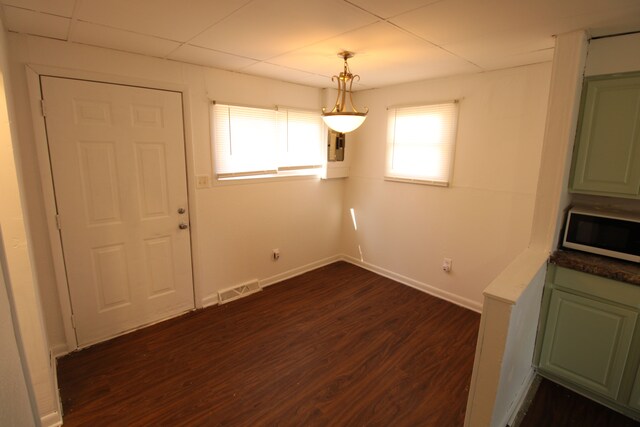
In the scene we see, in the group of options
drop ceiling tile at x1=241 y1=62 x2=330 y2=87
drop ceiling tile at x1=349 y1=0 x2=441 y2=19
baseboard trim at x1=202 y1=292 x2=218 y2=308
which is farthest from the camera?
baseboard trim at x1=202 y1=292 x2=218 y2=308

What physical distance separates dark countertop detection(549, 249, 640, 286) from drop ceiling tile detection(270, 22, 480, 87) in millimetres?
1690

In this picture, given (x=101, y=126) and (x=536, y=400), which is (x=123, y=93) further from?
(x=536, y=400)

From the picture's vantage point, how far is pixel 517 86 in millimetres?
2828

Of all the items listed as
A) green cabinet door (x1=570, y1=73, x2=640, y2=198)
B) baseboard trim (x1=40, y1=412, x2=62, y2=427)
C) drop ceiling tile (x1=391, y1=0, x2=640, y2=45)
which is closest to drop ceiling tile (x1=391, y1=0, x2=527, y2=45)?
drop ceiling tile (x1=391, y1=0, x2=640, y2=45)

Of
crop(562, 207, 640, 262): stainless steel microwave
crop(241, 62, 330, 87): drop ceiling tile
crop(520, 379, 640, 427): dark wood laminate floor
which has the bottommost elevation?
crop(520, 379, 640, 427): dark wood laminate floor

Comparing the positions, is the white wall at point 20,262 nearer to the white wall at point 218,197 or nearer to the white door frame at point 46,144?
the white door frame at point 46,144

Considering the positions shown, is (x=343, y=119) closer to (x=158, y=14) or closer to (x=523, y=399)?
(x=158, y=14)

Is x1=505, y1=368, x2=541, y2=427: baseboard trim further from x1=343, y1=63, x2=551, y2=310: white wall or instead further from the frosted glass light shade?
the frosted glass light shade

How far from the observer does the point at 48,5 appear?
1.70m

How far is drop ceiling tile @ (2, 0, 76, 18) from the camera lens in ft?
5.41

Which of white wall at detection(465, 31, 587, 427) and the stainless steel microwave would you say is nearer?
white wall at detection(465, 31, 587, 427)

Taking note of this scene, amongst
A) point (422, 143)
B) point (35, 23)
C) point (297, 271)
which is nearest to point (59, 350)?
point (35, 23)

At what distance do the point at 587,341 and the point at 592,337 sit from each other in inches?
1.7

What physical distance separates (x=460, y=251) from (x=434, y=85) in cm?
177
